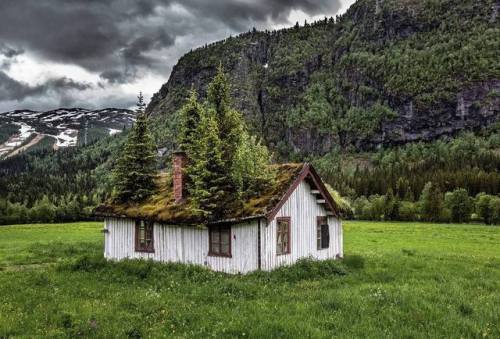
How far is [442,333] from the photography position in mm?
15078

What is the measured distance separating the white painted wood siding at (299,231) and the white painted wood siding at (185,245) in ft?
2.72

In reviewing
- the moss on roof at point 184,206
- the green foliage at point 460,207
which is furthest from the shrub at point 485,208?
the moss on roof at point 184,206

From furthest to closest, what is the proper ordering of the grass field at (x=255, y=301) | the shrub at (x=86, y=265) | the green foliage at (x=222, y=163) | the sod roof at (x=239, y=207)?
the shrub at (x=86, y=265)
the green foliage at (x=222, y=163)
the sod roof at (x=239, y=207)
the grass field at (x=255, y=301)

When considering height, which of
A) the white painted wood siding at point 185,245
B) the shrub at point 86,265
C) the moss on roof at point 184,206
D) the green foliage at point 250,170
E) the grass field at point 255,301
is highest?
the green foliage at point 250,170

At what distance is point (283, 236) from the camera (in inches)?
1107

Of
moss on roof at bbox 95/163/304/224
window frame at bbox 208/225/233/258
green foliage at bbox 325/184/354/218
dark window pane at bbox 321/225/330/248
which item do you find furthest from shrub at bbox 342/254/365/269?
window frame at bbox 208/225/233/258

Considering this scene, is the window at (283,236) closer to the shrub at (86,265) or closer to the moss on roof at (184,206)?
the moss on roof at (184,206)

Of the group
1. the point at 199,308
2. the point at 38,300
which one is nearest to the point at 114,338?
the point at 199,308

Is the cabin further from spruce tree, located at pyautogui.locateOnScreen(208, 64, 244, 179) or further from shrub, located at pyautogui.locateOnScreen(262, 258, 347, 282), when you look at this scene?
spruce tree, located at pyautogui.locateOnScreen(208, 64, 244, 179)

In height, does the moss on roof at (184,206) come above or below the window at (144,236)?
above

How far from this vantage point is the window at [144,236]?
31969mm

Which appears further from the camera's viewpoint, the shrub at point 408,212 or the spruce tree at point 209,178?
the shrub at point 408,212

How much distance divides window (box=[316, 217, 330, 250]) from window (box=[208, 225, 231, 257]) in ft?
22.7

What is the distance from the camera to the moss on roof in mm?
27025
